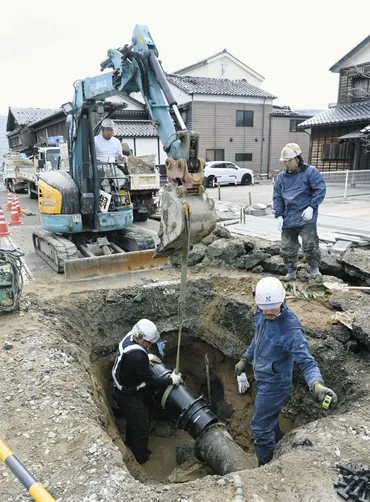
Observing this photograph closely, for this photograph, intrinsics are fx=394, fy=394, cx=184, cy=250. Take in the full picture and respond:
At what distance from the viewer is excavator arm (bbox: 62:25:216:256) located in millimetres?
3857

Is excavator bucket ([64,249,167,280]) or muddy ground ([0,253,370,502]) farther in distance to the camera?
excavator bucket ([64,249,167,280])

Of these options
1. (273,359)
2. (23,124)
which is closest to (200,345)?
(273,359)

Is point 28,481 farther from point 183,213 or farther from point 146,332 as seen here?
point 183,213

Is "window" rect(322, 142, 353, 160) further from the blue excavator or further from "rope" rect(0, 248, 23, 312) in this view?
"rope" rect(0, 248, 23, 312)

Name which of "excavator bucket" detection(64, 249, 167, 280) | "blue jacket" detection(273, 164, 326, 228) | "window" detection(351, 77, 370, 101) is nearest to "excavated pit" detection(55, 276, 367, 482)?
"excavator bucket" detection(64, 249, 167, 280)

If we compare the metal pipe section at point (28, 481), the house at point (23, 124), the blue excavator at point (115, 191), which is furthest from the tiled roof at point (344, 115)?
the metal pipe section at point (28, 481)

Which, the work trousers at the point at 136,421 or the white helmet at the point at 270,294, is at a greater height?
the white helmet at the point at 270,294

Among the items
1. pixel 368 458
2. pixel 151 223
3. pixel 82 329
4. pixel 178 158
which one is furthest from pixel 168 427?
pixel 151 223

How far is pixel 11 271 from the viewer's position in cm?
484

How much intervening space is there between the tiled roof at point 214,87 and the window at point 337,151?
8.20 m

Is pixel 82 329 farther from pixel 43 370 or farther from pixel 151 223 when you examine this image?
pixel 151 223

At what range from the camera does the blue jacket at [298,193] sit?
515 centimetres

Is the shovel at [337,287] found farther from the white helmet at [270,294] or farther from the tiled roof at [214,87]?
the tiled roof at [214,87]

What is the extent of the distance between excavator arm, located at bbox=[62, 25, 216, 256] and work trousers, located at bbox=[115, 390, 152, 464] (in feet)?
5.70
